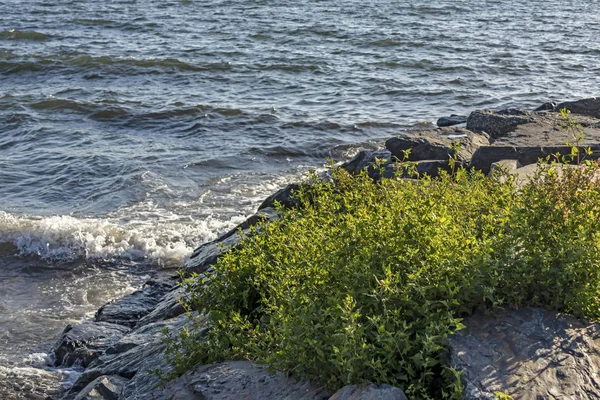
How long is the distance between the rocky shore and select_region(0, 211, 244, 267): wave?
1409 millimetres

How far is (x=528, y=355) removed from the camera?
412 centimetres

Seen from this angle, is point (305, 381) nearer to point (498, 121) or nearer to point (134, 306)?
point (134, 306)

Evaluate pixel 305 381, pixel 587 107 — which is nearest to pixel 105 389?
pixel 305 381

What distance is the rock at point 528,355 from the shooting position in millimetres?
3941

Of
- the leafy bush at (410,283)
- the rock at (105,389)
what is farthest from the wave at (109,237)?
the leafy bush at (410,283)

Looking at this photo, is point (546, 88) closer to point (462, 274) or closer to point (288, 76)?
point (288, 76)

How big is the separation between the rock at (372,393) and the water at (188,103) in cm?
411

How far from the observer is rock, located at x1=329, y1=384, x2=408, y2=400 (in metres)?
3.90

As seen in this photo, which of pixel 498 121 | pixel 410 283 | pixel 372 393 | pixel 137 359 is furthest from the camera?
pixel 498 121

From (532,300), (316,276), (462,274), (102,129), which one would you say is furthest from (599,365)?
(102,129)

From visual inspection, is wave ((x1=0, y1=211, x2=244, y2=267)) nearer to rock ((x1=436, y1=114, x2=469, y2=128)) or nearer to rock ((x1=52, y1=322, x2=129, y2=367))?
rock ((x1=52, y1=322, x2=129, y2=367))

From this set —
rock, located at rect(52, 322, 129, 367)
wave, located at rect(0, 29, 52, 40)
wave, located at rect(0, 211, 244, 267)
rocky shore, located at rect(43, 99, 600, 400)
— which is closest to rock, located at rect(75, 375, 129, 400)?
rocky shore, located at rect(43, 99, 600, 400)

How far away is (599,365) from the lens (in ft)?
13.5

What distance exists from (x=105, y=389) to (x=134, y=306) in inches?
102
